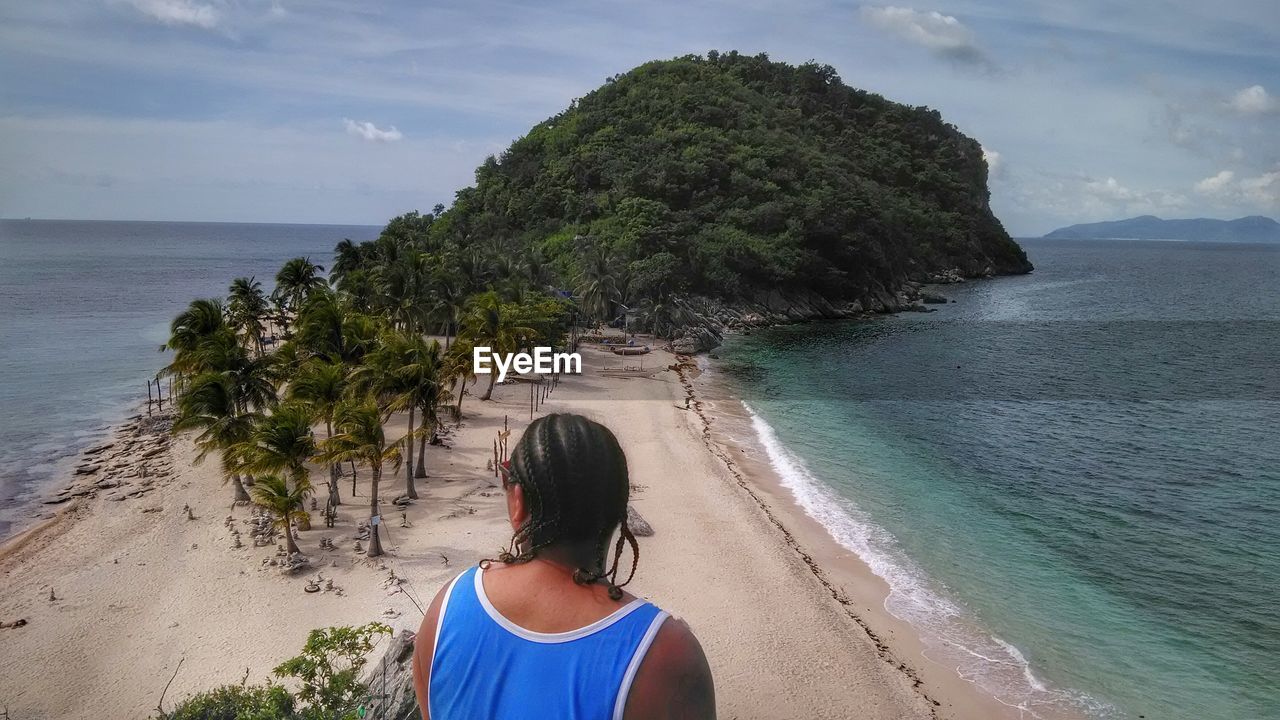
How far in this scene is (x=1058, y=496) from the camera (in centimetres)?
2722

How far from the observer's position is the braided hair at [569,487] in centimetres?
208

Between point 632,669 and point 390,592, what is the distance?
17.5 metres

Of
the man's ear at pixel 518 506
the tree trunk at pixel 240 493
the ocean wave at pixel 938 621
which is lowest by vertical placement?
the ocean wave at pixel 938 621

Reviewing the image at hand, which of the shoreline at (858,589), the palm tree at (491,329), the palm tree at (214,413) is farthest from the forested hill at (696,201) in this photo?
the palm tree at (214,413)

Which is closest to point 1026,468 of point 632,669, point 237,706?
point 237,706

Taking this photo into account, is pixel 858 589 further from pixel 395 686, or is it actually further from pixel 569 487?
pixel 569 487

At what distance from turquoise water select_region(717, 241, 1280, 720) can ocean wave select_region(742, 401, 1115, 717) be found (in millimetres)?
59

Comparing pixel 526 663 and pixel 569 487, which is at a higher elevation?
pixel 569 487

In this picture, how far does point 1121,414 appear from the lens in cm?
3862

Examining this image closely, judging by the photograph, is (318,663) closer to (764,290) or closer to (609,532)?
(609,532)

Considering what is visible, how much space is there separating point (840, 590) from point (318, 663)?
12930 millimetres

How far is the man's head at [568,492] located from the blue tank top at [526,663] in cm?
19

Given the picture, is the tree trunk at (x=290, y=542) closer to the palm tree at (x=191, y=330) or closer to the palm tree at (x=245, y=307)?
the palm tree at (x=191, y=330)

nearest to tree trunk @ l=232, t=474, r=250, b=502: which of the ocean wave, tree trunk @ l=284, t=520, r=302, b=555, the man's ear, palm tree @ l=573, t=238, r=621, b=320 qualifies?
tree trunk @ l=284, t=520, r=302, b=555
